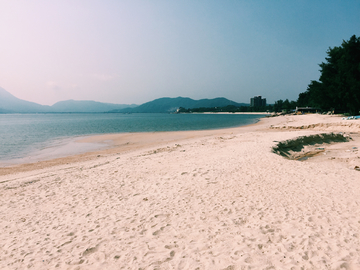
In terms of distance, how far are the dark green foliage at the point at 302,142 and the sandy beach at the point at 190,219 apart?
409 centimetres

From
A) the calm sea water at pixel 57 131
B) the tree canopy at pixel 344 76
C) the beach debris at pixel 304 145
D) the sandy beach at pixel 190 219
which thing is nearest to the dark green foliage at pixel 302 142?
the beach debris at pixel 304 145

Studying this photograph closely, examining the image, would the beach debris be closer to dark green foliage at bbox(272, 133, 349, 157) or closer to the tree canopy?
dark green foliage at bbox(272, 133, 349, 157)

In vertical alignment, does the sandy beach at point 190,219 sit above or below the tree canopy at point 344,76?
below

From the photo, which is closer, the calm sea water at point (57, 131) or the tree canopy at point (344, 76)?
the calm sea water at point (57, 131)

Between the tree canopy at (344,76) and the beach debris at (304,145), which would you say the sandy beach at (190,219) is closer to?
the beach debris at (304,145)

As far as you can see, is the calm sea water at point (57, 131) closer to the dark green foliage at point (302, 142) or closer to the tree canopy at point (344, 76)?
the dark green foliage at point (302, 142)

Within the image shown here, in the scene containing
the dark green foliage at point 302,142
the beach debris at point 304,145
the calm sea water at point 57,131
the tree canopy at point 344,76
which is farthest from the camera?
the tree canopy at point 344,76

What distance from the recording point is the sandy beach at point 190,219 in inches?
167

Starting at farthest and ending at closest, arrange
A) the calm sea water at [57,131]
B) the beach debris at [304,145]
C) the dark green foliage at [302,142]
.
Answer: the calm sea water at [57,131] < the dark green foliage at [302,142] < the beach debris at [304,145]

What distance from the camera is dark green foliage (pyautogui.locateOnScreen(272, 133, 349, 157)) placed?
46.8 feet

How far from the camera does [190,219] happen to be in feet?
18.8

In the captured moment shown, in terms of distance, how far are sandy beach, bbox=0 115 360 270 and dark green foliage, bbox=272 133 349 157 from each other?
4.09 m

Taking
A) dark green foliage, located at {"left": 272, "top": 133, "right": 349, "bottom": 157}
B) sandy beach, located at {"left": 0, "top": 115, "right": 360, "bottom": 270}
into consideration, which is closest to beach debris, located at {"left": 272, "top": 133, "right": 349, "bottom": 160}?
dark green foliage, located at {"left": 272, "top": 133, "right": 349, "bottom": 157}

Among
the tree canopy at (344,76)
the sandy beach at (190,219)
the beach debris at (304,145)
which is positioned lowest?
the sandy beach at (190,219)
